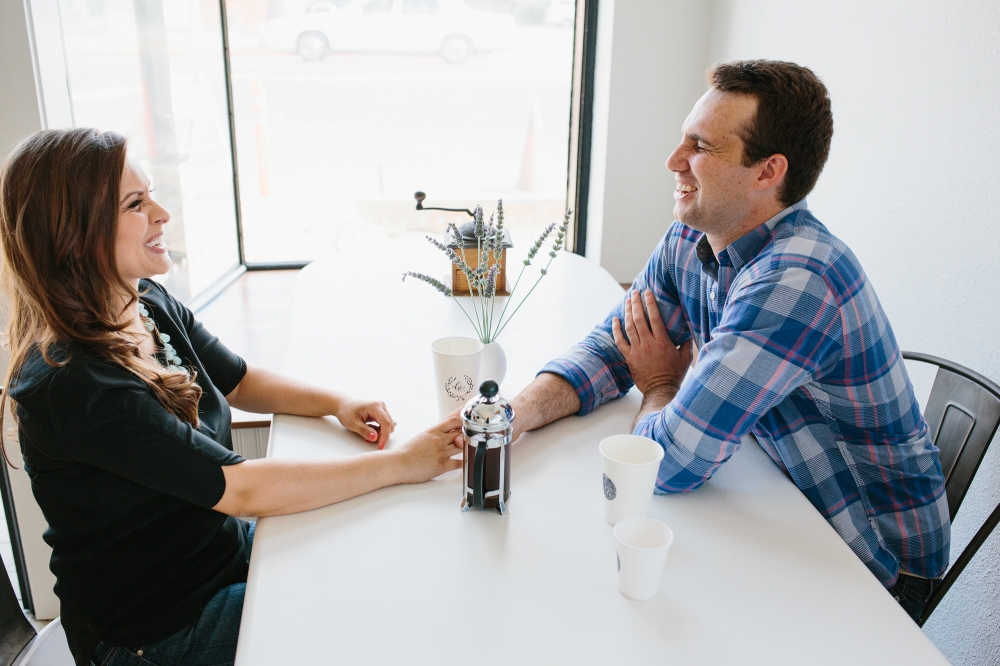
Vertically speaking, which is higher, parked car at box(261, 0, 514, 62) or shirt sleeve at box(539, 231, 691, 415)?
parked car at box(261, 0, 514, 62)

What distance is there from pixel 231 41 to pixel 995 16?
2.66 metres

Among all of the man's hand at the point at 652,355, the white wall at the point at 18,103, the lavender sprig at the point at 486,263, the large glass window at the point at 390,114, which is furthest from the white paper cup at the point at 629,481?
the large glass window at the point at 390,114

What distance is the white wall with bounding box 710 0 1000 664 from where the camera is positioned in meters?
1.62

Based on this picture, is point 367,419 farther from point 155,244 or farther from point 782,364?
point 782,364

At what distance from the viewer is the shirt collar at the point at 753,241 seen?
136 cm

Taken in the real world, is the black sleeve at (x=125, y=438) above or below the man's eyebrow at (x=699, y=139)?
below

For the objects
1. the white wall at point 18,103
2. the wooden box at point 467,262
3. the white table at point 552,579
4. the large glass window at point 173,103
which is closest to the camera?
the white table at point 552,579

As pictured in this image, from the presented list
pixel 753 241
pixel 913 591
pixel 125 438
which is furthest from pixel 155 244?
pixel 913 591

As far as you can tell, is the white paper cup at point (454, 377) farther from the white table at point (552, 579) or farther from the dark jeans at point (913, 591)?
the dark jeans at point (913, 591)

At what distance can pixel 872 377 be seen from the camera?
4.09 feet

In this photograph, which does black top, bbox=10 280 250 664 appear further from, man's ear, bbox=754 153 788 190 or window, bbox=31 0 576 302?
window, bbox=31 0 576 302

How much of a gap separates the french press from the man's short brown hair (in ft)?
2.04

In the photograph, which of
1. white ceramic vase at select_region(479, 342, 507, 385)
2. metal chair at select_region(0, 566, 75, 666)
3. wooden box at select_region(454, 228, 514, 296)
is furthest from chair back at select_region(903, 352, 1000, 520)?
metal chair at select_region(0, 566, 75, 666)

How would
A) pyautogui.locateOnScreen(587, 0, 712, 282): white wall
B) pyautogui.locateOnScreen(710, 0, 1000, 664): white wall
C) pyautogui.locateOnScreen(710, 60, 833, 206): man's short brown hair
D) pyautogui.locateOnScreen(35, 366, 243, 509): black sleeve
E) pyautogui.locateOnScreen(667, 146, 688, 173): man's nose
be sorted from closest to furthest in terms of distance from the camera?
pyautogui.locateOnScreen(35, 366, 243, 509): black sleeve → pyautogui.locateOnScreen(710, 60, 833, 206): man's short brown hair → pyautogui.locateOnScreen(667, 146, 688, 173): man's nose → pyautogui.locateOnScreen(710, 0, 1000, 664): white wall → pyautogui.locateOnScreen(587, 0, 712, 282): white wall
